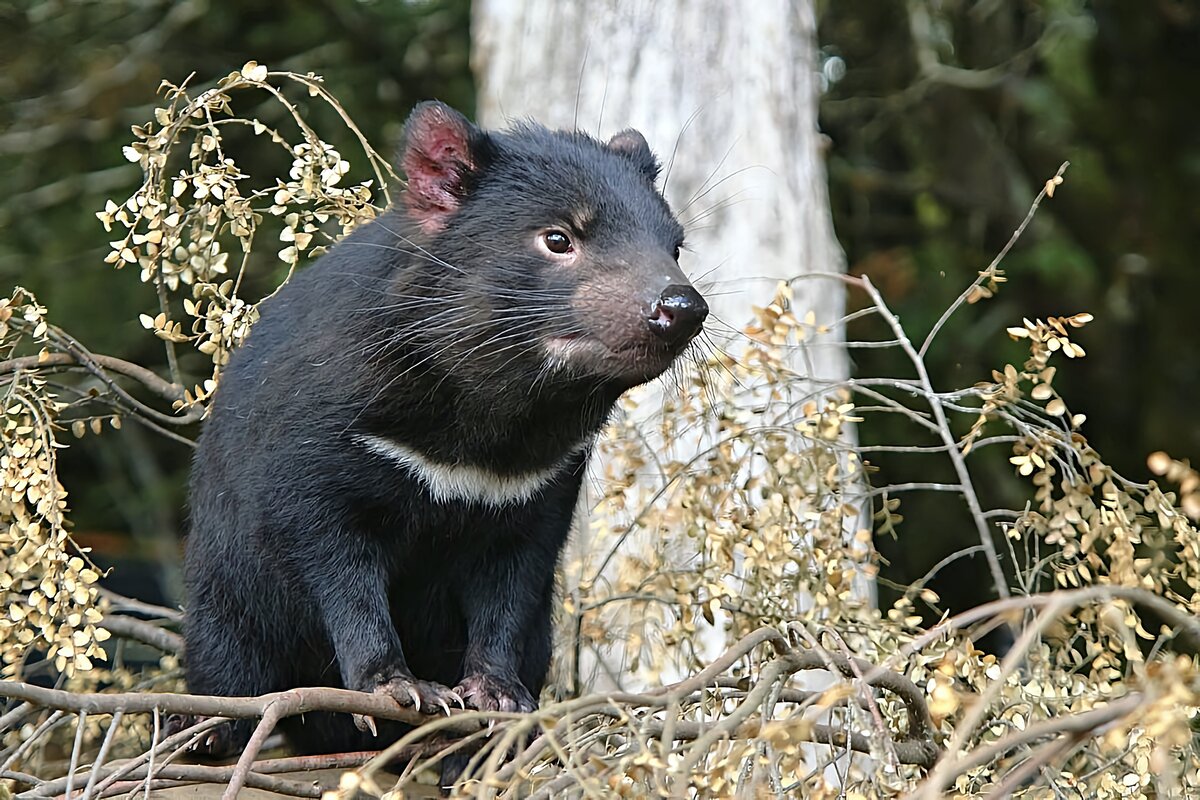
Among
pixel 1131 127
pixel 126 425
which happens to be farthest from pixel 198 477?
pixel 1131 127

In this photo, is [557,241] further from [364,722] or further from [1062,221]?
[1062,221]

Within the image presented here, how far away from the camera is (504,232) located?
3.28 meters

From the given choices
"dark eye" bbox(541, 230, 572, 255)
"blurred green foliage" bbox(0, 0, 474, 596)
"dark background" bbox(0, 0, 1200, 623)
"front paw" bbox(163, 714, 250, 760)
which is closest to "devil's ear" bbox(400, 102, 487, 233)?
"dark eye" bbox(541, 230, 572, 255)

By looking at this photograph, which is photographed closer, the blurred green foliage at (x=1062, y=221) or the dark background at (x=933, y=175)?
the dark background at (x=933, y=175)

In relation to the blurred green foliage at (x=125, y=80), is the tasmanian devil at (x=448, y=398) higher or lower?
lower

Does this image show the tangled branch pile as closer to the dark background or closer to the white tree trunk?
the white tree trunk

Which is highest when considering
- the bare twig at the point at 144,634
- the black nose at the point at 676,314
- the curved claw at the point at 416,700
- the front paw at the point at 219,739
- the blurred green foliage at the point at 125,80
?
the blurred green foliage at the point at 125,80

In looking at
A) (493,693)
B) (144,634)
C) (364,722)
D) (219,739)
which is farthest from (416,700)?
(144,634)

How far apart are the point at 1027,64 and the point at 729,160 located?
327cm

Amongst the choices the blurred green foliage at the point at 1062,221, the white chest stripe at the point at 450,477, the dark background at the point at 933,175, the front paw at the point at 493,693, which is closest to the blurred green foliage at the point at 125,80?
the dark background at the point at 933,175

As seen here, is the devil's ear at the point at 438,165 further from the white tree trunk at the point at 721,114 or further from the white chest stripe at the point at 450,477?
the white tree trunk at the point at 721,114

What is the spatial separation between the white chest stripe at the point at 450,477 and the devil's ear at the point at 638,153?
2.68ft

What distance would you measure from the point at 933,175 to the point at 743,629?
5028 millimetres

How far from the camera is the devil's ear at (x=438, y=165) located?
3350 mm
